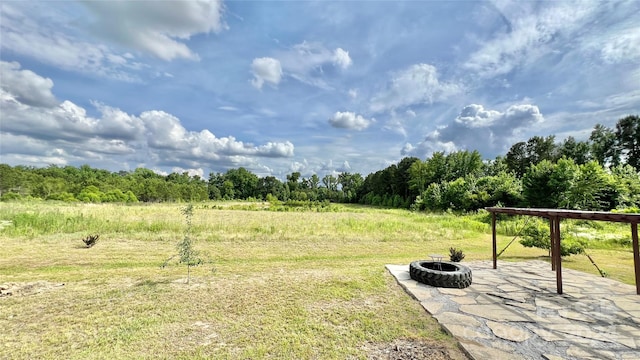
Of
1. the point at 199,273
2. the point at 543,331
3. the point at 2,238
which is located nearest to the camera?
the point at 543,331

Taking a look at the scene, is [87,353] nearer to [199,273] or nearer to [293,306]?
[293,306]

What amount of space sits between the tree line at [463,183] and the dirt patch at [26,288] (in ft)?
80.9

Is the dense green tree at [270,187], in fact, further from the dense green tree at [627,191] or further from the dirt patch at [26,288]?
the dirt patch at [26,288]

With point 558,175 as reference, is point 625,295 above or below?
below

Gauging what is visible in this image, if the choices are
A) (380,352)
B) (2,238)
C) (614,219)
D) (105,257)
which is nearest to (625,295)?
(614,219)

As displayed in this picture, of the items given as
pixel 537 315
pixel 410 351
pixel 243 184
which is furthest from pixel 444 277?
pixel 243 184

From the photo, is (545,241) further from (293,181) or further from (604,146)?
(293,181)

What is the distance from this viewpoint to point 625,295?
496cm

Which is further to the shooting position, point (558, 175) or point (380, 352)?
point (558, 175)

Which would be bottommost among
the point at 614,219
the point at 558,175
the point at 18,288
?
the point at 18,288

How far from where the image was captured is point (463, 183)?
3047 cm

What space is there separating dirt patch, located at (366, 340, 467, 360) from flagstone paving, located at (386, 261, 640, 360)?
23cm

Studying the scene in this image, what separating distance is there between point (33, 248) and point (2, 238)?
2.63 meters

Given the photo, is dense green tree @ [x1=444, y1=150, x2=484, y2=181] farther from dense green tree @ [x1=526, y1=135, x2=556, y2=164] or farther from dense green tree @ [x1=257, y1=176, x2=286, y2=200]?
dense green tree @ [x1=257, y1=176, x2=286, y2=200]
